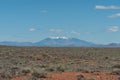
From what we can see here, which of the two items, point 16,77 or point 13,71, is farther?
point 13,71

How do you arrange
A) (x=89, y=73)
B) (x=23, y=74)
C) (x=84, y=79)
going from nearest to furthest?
(x=84, y=79), (x=23, y=74), (x=89, y=73)

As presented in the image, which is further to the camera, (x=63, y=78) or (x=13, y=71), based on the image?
(x=13, y=71)

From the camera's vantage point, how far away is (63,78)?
20203 millimetres

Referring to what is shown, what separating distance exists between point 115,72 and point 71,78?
13.4 ft

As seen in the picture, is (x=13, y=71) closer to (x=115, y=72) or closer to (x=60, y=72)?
(x=60, y=72)

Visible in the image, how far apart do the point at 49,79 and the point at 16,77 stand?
6.86 ft

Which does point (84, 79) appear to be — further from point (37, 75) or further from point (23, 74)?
point (23, 74)

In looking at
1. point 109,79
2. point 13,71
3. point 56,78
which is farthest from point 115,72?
point 13,71

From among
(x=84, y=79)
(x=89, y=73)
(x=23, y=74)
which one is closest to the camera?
(x=84, y=79)

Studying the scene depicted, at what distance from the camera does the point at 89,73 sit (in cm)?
2352

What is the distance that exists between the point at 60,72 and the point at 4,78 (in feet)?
14.9

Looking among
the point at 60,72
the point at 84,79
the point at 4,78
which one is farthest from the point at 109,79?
the point at 4,78

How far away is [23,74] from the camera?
21.9m

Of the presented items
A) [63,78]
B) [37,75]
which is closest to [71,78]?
[63,78]
